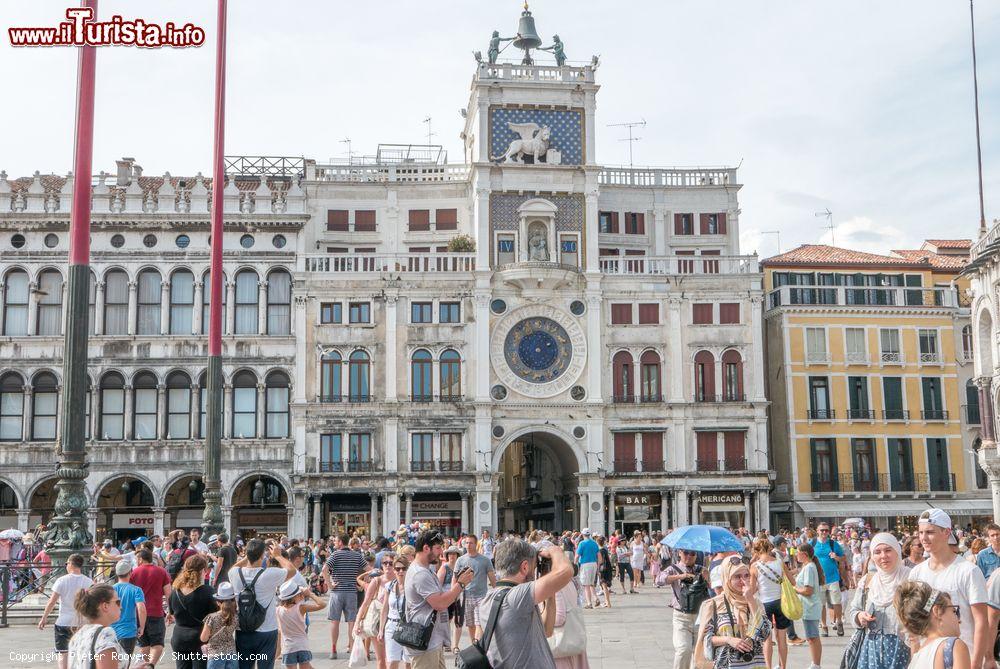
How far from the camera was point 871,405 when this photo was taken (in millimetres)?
53156

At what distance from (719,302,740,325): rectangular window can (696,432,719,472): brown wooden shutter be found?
16.1ft

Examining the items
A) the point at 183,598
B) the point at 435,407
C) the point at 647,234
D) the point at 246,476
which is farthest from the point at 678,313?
the point at 183,598

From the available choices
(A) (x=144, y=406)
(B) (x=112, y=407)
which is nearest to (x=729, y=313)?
(A) (x=144, y=406)

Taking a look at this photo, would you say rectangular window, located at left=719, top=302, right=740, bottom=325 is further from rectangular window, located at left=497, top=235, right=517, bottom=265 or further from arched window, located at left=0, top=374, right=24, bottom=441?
arched window, located at left=0, top=374, right=24, bottom=441

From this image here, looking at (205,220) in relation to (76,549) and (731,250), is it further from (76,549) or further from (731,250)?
(76,549)

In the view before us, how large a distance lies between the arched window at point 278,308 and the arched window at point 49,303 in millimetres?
8574

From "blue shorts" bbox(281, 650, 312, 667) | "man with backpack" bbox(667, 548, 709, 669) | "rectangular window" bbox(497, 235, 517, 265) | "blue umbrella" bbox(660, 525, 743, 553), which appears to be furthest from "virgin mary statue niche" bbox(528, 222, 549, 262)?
Result: "blue shorts" bbox(281, 650, 312, 667)

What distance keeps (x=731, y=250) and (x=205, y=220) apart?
23588mm

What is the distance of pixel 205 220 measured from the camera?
49.8m

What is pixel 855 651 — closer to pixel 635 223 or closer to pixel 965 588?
pixel 965 588

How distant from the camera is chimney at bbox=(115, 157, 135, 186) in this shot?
172 feet

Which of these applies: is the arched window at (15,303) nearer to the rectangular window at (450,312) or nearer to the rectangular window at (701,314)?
the rectangular window at (450,312)

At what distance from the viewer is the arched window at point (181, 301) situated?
49781mm

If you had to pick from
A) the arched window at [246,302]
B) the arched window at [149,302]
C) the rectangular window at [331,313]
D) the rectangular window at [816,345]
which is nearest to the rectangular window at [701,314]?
the rectangular window at [816,345]
